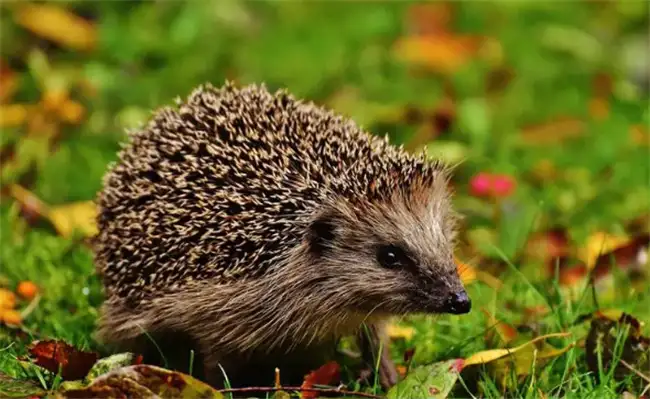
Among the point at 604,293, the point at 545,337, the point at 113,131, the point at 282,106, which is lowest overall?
the point at 545,337

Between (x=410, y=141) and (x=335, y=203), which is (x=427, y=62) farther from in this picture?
(x=335, y=203)

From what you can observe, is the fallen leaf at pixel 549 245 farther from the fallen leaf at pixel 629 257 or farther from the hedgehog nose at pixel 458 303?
the hedgehog nose at pixel 458 303

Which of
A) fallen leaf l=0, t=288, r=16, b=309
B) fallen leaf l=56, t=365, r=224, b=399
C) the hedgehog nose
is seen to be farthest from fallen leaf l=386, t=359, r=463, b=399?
fallen leaf l=0, t=288, r=16, b=309

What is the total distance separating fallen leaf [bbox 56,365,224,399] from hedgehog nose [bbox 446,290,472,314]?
2.75 ft

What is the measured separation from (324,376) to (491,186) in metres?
2.47

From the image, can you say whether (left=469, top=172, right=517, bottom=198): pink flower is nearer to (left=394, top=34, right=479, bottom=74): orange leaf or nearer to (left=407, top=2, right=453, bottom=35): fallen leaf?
(left=394, top=34, right=479, bottom=74): orange leaf

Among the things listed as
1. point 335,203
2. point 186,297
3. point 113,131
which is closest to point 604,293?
point 335,203

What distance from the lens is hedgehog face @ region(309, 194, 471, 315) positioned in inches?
150

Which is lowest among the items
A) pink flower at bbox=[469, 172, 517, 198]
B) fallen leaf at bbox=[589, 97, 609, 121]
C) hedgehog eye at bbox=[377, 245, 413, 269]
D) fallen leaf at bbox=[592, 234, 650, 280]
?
hedgehog eye at bbox=[377, 245, 413, 269]

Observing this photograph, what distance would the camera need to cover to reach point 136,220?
4.11 m

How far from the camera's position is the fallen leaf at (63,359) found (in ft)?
11.8

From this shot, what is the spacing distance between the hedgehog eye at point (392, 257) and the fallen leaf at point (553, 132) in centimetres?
332

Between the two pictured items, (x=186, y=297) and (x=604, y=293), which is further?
(x=604, y=293)

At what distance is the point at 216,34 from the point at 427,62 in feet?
5.04
